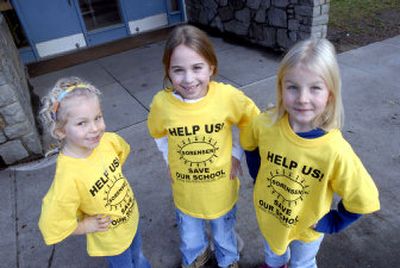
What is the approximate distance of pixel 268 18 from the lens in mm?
5344

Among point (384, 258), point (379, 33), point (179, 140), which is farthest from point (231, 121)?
point (379, 33)

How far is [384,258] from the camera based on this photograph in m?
2.21

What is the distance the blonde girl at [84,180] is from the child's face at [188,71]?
40 cm

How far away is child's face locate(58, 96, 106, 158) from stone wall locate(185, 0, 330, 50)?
158 inches

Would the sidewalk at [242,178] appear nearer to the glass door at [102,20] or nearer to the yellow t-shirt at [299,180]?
the yellow t-shirt at [299,180]

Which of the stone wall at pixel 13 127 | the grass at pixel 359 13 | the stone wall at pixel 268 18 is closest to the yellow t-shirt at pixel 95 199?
the stone wall at pixel 13 127

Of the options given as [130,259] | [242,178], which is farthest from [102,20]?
[130,259]

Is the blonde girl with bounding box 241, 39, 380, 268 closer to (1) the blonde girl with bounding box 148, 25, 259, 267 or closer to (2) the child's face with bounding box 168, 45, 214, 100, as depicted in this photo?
(1) the blonde girl with bounding box 148, 25, 259, 267

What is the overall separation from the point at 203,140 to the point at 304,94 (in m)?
0.58

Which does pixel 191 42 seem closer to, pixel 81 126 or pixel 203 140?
pixel 203 140

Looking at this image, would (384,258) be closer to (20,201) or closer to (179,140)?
(179,140)

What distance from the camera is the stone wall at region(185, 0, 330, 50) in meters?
4.68

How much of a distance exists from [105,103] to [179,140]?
3.14 meters

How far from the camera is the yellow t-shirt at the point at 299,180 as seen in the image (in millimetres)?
1373
